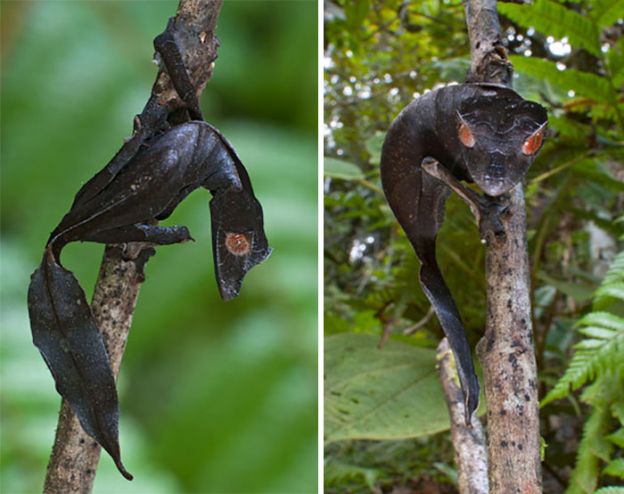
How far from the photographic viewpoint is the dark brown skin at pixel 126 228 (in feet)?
Answer: 1.14

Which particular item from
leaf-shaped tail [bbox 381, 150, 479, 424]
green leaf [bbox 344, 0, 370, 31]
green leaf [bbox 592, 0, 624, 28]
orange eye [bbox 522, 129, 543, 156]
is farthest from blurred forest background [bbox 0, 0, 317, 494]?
green leaf [bbox 344, 0, 370, 31]

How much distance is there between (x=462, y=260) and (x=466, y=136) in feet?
1.93

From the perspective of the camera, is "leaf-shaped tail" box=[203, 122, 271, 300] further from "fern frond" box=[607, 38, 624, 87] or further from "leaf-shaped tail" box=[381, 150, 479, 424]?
"fern frond" box=[607, 38, 624, 87]

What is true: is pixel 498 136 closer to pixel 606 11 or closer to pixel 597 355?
pixel 597 355

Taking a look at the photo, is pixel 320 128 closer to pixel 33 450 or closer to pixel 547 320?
pixel 33 450

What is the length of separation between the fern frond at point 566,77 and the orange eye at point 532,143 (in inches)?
15.7

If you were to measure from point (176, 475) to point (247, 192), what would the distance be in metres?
0.24

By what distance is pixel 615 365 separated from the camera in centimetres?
66

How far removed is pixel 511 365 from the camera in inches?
16.2

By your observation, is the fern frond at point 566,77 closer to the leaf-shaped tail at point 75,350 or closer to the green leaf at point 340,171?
the green leaf at point 340,171

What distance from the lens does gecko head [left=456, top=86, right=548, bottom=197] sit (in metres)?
0.38

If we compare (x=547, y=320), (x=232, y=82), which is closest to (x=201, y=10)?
→ (x=232, y=82)

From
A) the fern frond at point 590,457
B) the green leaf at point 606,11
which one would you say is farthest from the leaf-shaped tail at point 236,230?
the green leaf at point 606,11

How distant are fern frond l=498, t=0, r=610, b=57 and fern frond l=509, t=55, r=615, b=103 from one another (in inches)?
1.1
